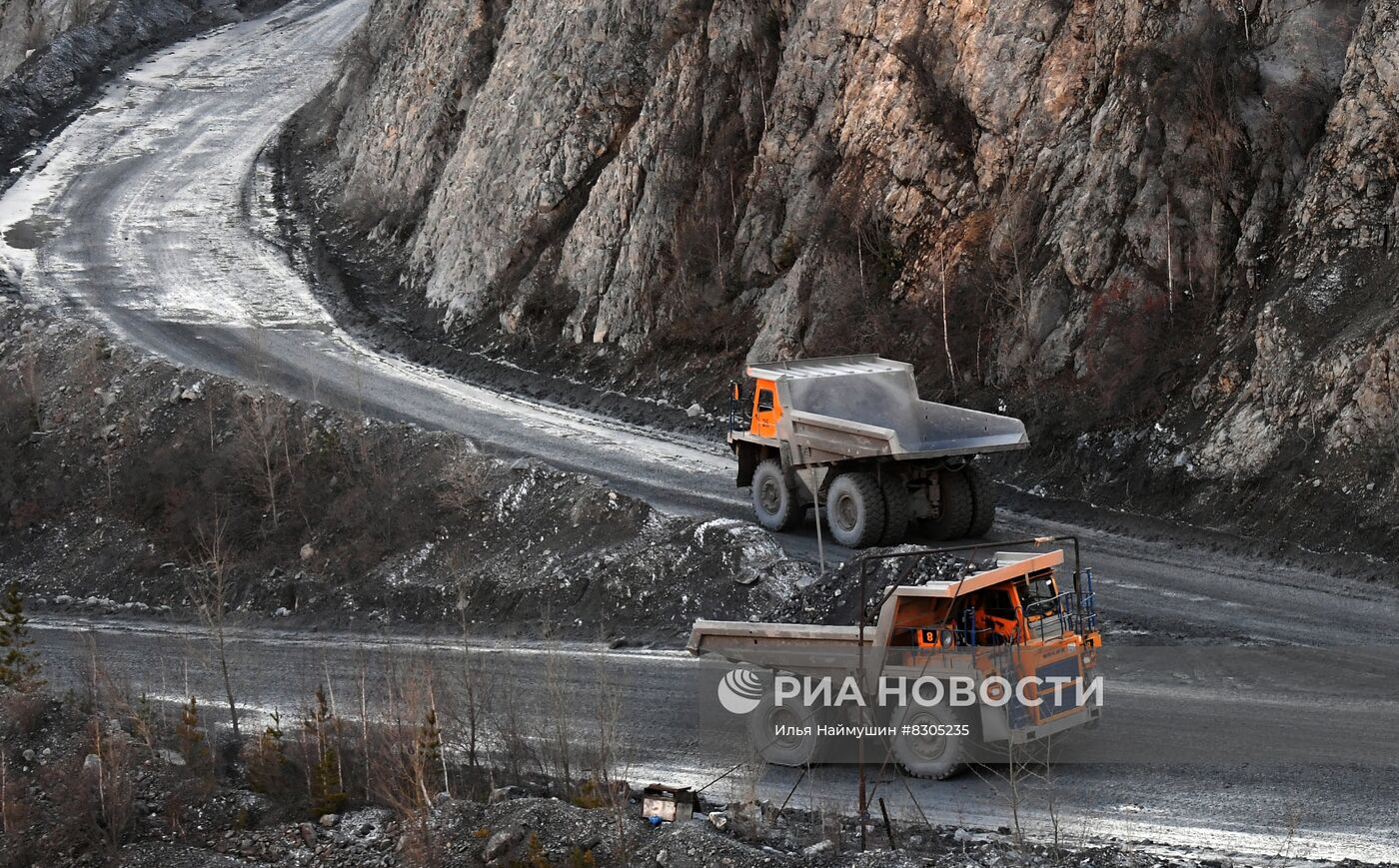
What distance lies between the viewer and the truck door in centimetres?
2230

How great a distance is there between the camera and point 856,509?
833 inches

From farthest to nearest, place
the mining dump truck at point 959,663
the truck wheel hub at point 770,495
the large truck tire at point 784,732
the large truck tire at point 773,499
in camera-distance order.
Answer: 1. the truck wheel hub at point 770,495
2. the large truck tire at point 773,499
3. the large truck tire at point 784,732
4. the mining dump truck at point 959,663

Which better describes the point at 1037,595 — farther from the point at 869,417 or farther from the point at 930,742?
the point at 869,417

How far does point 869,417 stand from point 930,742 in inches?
326

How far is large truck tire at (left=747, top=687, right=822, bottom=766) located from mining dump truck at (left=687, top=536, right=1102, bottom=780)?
1 cm

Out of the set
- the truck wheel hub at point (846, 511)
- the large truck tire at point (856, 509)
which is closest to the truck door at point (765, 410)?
the large truck tire at point (856, 509)

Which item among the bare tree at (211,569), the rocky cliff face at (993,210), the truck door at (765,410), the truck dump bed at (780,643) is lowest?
the bare tree at (211,569)

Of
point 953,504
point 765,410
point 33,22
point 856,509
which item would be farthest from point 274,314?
point 33,22

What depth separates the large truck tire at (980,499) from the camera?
21.4m

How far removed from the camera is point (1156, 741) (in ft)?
49.6

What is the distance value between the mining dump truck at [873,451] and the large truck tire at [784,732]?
6236 millimetres

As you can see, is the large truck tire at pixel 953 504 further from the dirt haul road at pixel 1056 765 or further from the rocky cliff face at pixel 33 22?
the rocky cliff face at pixel 33 22

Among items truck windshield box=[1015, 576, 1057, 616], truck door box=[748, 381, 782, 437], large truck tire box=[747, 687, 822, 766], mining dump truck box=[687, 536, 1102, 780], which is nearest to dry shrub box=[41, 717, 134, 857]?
large truck tire box=[747, 687, 822, 766]

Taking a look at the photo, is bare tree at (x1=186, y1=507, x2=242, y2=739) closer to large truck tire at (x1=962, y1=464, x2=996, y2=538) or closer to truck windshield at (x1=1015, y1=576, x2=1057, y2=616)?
large truck tire at (x1=962, y1=464, x2=996, y2=538)
